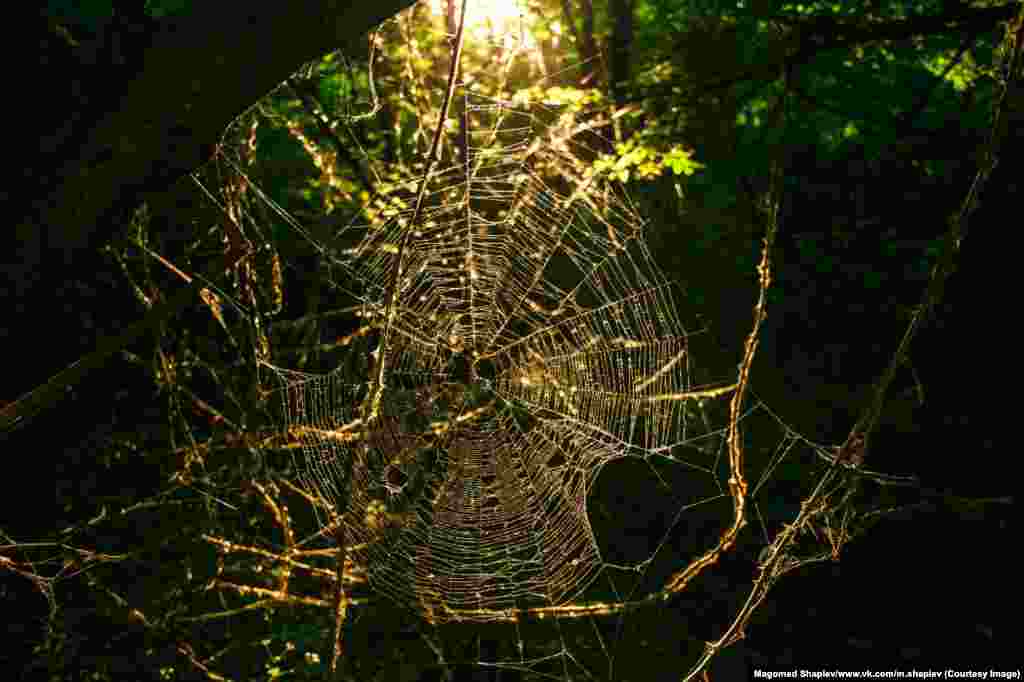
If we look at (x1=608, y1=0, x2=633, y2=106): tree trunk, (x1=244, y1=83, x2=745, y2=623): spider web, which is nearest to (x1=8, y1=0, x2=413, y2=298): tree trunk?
(x1=244, y1=83, x2=745, y2=623): spider web

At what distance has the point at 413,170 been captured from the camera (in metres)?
5.03

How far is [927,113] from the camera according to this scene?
802 centimetres

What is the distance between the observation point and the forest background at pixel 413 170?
1482 mm

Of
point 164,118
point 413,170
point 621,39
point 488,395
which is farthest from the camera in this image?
point 621,39

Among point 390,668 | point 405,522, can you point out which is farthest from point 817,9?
point 390,668

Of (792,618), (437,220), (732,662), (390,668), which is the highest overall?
(437,220)

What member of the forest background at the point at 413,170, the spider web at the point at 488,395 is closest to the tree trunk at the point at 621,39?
the forest background at the point at 413,170

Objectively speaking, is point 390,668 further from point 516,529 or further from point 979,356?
point 979,356

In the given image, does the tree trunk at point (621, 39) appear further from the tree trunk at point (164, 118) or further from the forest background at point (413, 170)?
the tree trunk at point (164, 118)

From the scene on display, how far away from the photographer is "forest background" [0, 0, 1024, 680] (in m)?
1.48

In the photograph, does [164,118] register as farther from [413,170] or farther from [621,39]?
[621,39]

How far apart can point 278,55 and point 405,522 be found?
3028mm

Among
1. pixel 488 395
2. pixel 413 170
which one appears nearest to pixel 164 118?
pixel 413 170

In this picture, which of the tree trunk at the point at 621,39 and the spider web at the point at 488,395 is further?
the tree trunk at the point at 621,39
